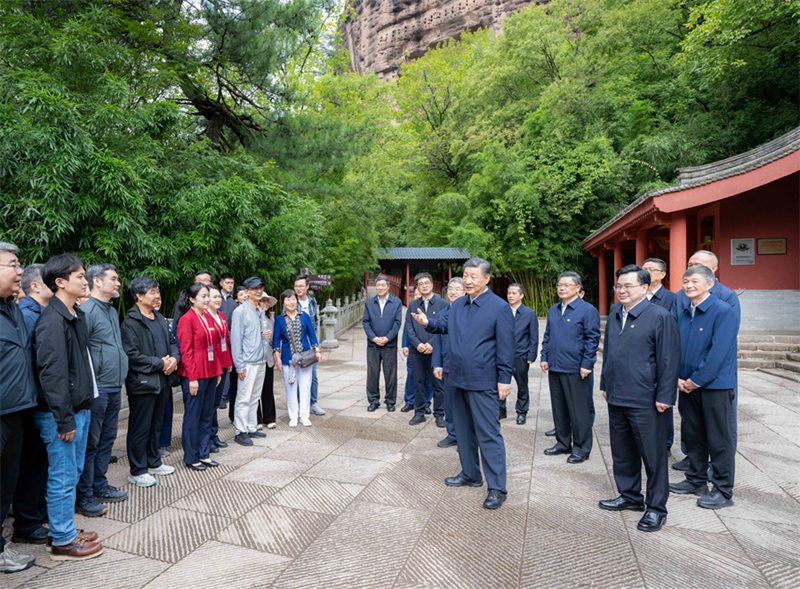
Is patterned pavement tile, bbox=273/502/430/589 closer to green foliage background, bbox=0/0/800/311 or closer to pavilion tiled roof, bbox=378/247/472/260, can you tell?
green foliage background, bbox=0/0/800/311

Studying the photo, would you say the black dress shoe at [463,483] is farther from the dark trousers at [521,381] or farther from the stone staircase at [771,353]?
the stone staircase at [771,353]

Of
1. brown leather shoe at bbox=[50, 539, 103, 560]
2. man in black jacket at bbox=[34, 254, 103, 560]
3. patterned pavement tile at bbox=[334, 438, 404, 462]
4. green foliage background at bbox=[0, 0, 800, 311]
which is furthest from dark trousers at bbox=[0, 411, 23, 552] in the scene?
green foliage background at bbox=[0, 0, 800, 311]

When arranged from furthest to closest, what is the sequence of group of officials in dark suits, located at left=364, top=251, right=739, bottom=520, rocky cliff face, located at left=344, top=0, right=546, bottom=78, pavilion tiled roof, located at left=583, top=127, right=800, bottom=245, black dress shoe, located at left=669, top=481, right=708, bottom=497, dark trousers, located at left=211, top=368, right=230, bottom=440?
rocky cliff face, located at left=344, top=0, right=546, bottom=78, pavilion tiled roof, located at left=583, top=127, right=800, bottom=245, dark trousers, located at left=211, top=368, right=230, bottom=440, black dress shoe, located at left=669, top=481, right=708, bottom=497, group of officials in dark suits, located at left=364, top=251, right=739, bottom=520

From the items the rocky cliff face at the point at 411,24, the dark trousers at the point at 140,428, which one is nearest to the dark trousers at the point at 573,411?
the dark trousers at the point at 140,428

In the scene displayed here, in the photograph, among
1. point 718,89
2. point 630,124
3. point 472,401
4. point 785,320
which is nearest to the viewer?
point 472,401

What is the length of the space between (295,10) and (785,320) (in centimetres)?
1094

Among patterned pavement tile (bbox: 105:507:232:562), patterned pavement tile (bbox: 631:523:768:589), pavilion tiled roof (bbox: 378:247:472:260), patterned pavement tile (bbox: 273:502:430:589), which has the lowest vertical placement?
patterned pavement tile (bbox: 631:523:768:589)

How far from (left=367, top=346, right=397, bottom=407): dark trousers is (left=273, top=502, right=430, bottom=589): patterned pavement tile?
9.08 feet

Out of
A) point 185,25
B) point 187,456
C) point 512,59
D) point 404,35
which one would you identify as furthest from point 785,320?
point 404,35

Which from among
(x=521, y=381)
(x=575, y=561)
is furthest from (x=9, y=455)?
(x=521, y=381)

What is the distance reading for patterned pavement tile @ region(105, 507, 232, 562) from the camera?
2664 millimetres

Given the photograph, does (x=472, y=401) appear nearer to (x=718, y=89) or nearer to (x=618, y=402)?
(x=618, y=402)

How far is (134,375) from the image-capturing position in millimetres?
3498

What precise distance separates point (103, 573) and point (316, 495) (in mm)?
1340
